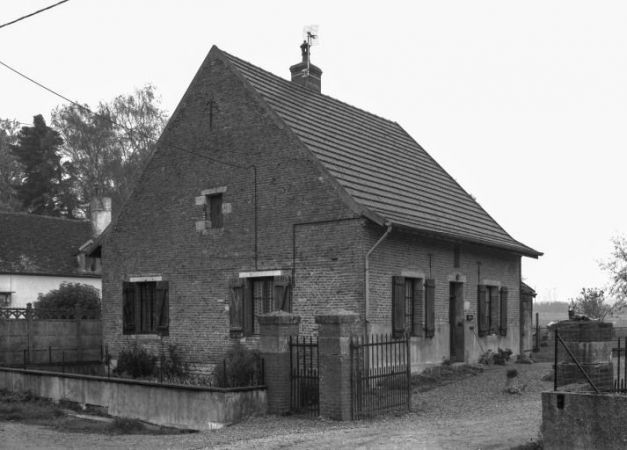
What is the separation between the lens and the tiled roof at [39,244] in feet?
117

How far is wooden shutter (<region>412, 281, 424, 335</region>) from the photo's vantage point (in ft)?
67.3

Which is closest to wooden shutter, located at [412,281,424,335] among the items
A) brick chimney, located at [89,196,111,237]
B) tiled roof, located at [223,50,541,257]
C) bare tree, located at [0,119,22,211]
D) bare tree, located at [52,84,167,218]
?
tiled roof, located at [223,50,541,257]

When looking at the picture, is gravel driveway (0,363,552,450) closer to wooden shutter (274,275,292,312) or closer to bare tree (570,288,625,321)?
wooden shutter (274,275,292,312)

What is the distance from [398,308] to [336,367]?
19.6ft

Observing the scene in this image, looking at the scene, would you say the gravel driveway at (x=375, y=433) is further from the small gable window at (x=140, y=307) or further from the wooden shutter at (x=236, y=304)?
the small gable window at (x=140, y=307)

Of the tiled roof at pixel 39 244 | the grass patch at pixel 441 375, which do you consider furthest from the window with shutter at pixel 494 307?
the tiled roof at pixel 39 244

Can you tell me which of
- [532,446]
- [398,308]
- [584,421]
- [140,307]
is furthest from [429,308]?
[584,421]

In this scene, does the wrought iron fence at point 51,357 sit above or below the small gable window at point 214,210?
below

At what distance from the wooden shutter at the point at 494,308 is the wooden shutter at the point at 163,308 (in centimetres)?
990

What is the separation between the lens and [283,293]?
19922mm

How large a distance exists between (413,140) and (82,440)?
723 inches

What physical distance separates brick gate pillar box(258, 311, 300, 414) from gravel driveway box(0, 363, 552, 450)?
35 centimetres

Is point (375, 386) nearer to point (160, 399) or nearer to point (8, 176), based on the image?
point (160, 399)

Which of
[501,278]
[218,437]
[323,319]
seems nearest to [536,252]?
[501,278]
